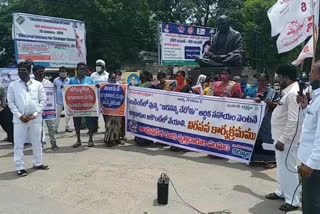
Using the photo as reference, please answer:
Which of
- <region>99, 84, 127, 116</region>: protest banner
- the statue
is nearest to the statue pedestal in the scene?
the statue

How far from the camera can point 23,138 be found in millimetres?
6383

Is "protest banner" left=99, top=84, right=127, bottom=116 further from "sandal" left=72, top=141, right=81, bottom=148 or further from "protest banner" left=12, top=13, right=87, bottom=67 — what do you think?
"protest banner" left=12, top=13, right=87, bottom=67

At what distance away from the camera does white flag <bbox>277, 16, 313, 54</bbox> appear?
6.09 m

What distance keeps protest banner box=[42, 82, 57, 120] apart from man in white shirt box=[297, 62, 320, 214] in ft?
19.2

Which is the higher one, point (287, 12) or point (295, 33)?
point (287, 12)

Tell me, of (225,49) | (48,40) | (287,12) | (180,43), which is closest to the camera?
(287,12)

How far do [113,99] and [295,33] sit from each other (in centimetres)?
437

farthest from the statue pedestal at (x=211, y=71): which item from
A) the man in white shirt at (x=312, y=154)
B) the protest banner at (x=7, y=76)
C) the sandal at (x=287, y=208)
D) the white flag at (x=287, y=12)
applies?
the man in white shirt at (x=312, y=154)

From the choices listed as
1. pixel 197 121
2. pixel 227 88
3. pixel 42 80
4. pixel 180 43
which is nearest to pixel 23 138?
pixel 42 80

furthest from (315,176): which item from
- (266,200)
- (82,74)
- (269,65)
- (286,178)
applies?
(269,65)

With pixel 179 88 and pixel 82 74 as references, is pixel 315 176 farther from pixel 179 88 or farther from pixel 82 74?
pixel 82 74

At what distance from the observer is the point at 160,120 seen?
27.5 ft

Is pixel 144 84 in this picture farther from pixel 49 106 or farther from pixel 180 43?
pixel 180 43

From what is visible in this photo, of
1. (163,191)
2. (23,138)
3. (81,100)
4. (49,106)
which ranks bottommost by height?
(163,191)
